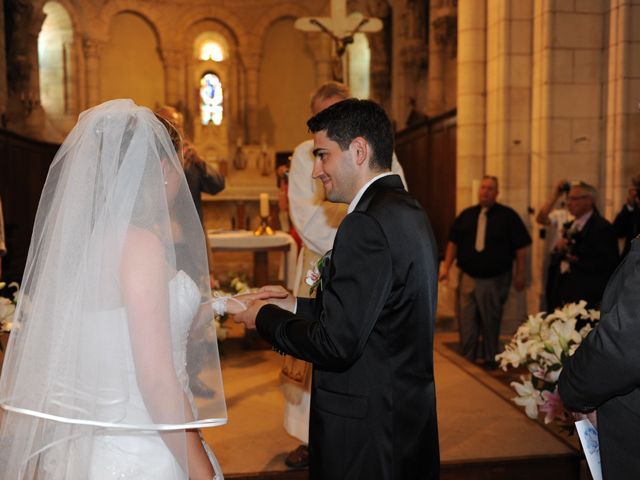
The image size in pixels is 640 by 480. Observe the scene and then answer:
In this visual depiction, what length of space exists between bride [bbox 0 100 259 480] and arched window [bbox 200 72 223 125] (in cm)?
1624

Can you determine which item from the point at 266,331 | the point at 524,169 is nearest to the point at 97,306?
the point at 266,331

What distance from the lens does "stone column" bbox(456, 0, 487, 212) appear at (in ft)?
27.0

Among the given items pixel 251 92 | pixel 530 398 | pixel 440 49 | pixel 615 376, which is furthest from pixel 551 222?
pixel 251 92

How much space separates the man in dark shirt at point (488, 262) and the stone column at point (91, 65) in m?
12.2

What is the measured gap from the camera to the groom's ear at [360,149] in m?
2.21

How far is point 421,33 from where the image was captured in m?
14.0

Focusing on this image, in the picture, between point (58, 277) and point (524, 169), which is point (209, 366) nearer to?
point (58, 277)

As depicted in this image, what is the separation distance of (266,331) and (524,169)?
6.00 meters

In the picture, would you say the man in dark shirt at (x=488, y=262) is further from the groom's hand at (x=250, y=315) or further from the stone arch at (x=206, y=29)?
the stone arch at (x=206, y=29)

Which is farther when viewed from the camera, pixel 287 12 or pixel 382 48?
pixel 287 12

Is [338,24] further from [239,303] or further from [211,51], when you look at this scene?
[211,51]

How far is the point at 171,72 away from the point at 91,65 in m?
1.96

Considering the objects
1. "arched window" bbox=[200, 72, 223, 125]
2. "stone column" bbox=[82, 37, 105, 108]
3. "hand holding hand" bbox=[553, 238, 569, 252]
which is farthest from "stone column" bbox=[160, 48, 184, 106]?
"hand holding hand" bbox=[553, 238, 569, 252]

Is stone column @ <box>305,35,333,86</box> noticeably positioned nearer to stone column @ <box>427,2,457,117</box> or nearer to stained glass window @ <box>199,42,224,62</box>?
stained glass window @ <box>199,42,224,62</box>
